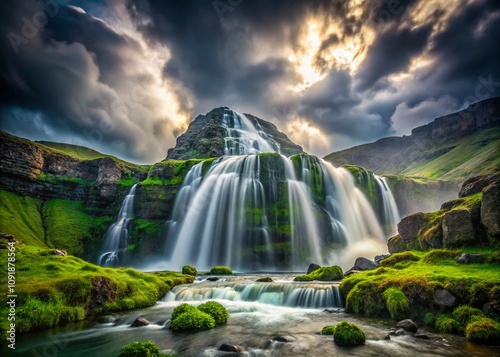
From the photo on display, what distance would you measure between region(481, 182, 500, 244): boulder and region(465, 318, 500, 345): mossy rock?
8299 millimetres

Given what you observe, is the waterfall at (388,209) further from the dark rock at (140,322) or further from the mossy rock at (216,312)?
the dark rock at (140,322)

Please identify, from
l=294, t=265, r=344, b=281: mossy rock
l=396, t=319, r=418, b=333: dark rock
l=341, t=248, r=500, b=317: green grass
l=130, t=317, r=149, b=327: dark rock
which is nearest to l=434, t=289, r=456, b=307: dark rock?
l=341, t=248, r=500, b=317: green grass

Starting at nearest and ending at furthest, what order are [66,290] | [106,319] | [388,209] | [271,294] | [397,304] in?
[397,304] < [106,319] < [66,290] < [271,294] < [388,209]

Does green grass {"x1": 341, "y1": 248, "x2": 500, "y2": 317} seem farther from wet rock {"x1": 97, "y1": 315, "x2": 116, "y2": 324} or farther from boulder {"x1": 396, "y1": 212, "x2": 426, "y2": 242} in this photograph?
wet rock {"x1": 97, "y1": 315, "x2": 116, "y2": 324}

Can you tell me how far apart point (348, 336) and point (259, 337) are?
420 cm

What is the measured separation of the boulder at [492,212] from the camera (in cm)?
1672

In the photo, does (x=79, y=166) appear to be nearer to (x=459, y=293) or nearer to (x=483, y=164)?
(x=459, y=293)

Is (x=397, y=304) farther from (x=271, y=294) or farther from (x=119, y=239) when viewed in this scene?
(x=119, y=239)

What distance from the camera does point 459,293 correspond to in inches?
514

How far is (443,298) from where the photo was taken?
13.4m

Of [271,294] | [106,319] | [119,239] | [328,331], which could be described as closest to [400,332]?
[328,331]

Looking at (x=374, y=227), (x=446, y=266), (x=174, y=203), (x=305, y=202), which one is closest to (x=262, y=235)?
(x=305, y=202)

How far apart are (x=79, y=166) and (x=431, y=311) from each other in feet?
340

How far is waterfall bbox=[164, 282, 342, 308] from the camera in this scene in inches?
764
